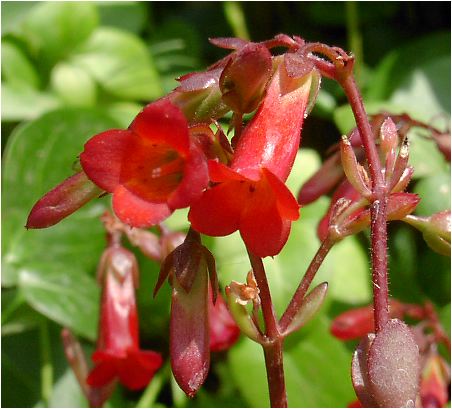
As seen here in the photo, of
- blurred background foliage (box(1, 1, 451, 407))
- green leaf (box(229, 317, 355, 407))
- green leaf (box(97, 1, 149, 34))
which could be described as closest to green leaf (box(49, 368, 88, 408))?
blurred background foliage (box(1, 1, 451, 407))

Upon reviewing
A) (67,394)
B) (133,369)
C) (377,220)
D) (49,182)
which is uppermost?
(377,220)

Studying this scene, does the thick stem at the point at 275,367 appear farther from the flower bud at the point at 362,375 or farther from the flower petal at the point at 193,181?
the flower petal at the point at 193,181

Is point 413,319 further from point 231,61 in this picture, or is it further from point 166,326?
point 231,61

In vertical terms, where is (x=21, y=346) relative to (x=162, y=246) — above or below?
below

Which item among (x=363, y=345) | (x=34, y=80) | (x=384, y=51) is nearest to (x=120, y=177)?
(x=363, y=345)

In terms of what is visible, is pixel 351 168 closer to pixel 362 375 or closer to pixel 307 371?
pixel 362 375

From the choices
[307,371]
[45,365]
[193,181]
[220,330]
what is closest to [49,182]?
[45,365]
